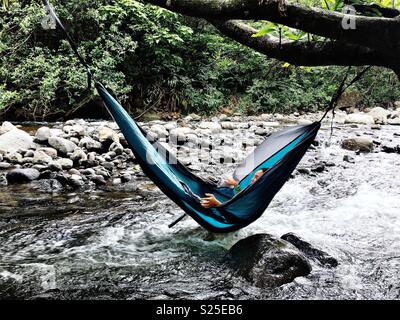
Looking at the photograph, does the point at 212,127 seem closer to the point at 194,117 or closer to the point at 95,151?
the point at 194,117

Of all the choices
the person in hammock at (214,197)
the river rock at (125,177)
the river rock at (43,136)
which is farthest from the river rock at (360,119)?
the person in hammock at (214,197)

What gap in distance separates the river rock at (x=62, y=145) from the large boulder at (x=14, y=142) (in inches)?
10.7

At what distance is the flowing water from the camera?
172cm

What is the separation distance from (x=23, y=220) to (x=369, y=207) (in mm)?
2857

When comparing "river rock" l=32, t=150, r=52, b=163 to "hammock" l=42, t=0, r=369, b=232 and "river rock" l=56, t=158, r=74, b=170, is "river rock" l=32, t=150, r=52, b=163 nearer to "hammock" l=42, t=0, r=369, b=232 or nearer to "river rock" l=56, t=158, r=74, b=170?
"river rock" l=56, t=158, r=74, b=170

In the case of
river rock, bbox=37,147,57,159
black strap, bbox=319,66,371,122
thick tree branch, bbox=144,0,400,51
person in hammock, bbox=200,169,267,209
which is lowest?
river rock, bbox=37,147,57,159

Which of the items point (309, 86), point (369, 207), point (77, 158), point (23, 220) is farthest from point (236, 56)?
point (23, 220)

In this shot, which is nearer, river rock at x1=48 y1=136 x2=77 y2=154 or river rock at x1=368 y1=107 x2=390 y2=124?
river rock at x1=48 y1=136 x2=77 y2=154

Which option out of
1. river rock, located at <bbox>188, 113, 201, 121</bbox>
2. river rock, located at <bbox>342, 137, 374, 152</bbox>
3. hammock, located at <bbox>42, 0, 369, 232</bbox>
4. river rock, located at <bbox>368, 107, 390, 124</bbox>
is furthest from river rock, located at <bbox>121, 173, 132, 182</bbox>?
river rock, located at <bbox>368, 107, 390, 124</bbox>

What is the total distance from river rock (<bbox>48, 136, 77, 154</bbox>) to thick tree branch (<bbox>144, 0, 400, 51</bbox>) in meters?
3.62

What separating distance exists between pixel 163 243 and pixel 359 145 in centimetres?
441

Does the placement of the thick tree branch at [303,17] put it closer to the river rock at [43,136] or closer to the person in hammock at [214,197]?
the person in hammock at [214,197]

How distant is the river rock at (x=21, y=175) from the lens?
11.5ft
